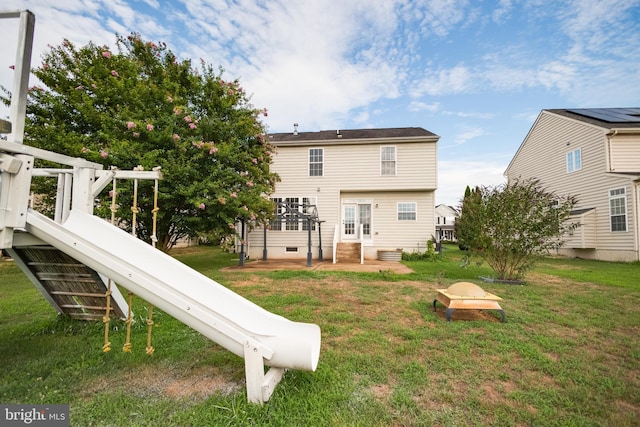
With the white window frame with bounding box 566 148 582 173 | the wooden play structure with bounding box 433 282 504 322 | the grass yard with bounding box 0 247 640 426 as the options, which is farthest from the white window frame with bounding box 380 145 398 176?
the wooden play structure with bounding box 433 282 504 322

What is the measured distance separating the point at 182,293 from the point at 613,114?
2206cm

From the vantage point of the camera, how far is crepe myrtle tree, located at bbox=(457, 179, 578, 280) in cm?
723

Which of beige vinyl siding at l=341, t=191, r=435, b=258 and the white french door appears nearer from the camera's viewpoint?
beige vinyl siding at l=341, t=191, r=435, b=258

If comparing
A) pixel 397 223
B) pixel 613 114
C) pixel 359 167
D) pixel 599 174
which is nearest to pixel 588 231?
pixel 599 174

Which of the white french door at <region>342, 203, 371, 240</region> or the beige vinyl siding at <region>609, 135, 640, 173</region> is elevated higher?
the beige vinyl siding at <region>609, 135, 640, 173</region>

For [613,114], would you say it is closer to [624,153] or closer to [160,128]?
[624,153]

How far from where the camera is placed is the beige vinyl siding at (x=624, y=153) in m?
12.8

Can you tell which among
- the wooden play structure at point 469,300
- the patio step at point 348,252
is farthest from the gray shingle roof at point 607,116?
the wooden play structure at point 469,300

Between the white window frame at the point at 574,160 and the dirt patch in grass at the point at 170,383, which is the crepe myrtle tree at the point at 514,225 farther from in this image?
the white window frame at the point at 574,160

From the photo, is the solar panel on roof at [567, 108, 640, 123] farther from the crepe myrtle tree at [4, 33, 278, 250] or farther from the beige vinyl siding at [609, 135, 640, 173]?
the crepe myrtle tree at [4, 33, 278, 250]

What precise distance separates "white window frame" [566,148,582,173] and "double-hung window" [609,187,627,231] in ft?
7.87

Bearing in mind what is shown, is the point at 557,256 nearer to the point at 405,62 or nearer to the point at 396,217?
the point at 396,217

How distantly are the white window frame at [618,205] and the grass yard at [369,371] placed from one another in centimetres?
1035

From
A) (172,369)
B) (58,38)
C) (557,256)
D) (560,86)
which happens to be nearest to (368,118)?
(560,86)
